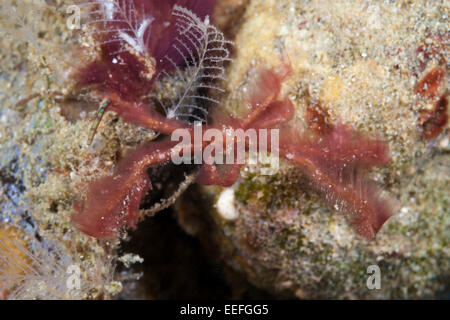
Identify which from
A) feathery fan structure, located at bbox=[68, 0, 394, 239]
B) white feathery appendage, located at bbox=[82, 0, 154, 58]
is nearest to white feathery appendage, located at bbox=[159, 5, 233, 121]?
feathery fan structure, located at bbox=[68, 0, 394, 239]

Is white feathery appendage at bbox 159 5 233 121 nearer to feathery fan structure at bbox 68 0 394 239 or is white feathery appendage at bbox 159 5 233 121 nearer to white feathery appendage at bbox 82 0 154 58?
feathery fan structure at bbox 68 0 394 239

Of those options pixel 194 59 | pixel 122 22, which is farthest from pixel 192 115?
pixel 122 22

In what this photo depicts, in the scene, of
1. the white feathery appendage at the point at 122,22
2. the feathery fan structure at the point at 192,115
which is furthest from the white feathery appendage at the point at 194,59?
the white feathery appendage at the point at 122,22

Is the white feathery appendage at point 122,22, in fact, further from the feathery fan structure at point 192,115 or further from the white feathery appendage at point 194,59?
the white feathery appendage at point 194,59

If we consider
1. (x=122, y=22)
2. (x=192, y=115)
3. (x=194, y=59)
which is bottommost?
(x=192, y=115)

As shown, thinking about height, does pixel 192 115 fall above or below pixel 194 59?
below

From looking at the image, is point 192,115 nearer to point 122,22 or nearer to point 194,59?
point 194,59
